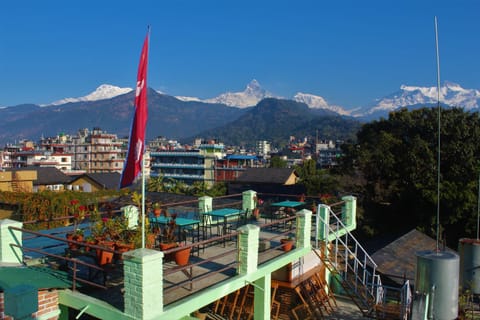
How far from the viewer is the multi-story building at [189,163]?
94.8m

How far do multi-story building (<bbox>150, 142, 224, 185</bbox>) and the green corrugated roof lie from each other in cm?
8495

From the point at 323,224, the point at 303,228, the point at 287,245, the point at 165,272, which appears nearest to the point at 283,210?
the point at 323,224

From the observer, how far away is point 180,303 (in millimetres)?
6715

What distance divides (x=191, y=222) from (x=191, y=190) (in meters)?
45.8

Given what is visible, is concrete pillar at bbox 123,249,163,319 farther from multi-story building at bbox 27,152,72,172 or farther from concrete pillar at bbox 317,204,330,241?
multi-story building at bbox 27,152,72,172

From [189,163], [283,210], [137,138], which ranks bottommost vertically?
[189,163]

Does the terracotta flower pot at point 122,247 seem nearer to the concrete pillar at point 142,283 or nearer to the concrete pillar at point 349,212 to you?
the concrete pillar at point 142,283

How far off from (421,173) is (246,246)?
18.9 m

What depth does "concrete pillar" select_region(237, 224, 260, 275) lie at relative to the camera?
8.28 metres

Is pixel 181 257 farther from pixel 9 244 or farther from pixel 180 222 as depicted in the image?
pixel 9 244

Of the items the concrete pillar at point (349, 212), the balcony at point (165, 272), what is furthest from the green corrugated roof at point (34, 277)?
the concrete pillar at point (349, 212)

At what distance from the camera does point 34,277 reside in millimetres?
6949

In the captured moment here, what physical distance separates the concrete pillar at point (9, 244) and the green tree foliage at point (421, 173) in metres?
20.8

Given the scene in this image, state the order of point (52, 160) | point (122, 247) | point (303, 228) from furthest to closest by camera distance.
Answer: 1. point (52, 160)
2. point (303, 228)
3. point (122, 247)
